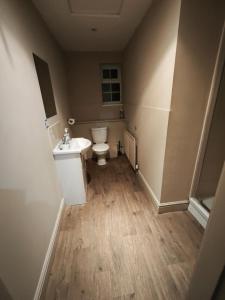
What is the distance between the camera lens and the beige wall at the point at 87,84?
A: 9.73 ft

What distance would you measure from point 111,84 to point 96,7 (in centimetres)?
175

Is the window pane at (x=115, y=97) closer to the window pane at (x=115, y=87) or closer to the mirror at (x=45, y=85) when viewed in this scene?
the window pane at (x=115, y=87)

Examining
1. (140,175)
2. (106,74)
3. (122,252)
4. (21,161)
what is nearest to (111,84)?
(106,74)

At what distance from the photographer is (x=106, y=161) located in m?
3.31

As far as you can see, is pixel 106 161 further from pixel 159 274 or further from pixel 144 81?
pixel 159 274

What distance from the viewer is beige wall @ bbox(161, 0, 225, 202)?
1.13 meters

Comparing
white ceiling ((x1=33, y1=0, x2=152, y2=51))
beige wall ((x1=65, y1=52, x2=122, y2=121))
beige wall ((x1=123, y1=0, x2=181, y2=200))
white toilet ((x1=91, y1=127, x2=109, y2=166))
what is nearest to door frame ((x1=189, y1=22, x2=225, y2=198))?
beige wall ((x1=123, y1=0, x2=181, y2=200))

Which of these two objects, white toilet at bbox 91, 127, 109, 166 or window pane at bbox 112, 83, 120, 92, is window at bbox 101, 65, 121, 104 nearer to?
window pane at bbox 112, 83, 120, 92

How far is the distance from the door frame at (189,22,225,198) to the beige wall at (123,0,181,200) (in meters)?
0.40

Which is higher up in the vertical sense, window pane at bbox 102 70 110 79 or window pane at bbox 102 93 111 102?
window pane at bbox 102 70 110 79

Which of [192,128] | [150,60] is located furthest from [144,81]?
[192,128]

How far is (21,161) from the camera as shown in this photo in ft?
3.27

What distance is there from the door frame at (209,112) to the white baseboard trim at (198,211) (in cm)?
9

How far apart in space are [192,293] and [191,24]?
187cm
